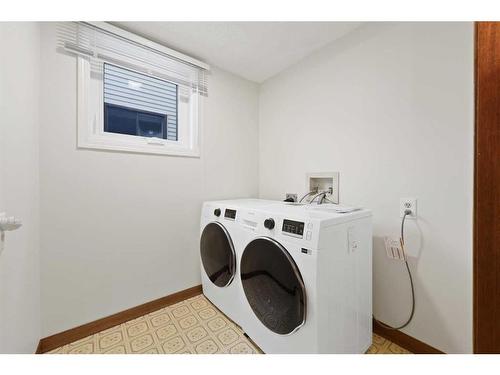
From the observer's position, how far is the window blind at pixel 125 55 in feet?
3.92

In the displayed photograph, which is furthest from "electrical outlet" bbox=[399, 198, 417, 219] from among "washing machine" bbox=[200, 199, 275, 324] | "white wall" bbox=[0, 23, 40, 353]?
"white wall" bbox=[0, 23, 40, 353]

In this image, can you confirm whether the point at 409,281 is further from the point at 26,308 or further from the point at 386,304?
the point at 26,308

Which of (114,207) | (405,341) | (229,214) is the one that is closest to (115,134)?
(114,207)

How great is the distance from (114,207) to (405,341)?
1.92 meters

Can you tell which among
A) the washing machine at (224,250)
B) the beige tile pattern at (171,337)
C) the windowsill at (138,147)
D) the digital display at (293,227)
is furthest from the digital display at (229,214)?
the beige tile pattern at (171,337)

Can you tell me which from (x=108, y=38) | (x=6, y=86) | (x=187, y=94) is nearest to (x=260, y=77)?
(x=187, y=94)

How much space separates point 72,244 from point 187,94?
4.26 ft

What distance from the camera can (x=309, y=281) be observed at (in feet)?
2.83

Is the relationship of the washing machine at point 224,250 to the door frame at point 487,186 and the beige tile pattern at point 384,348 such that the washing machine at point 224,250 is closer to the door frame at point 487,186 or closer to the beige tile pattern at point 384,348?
the beige tile pattern at point 384,348

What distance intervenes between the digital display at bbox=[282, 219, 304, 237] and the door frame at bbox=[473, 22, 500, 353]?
80cm

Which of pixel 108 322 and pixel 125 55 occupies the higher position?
pixel 125 55

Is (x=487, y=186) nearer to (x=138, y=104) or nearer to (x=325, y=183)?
(x=325, y=183)

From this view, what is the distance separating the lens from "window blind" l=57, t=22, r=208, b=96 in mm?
1196

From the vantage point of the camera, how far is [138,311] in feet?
4.74
